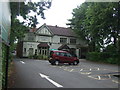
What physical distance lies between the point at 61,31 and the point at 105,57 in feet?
57.2

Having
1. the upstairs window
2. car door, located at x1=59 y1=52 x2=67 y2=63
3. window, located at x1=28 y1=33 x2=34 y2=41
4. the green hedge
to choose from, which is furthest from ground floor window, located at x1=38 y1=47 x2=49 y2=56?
car door, located at x1=59 y1=52 x2=67 y2=63

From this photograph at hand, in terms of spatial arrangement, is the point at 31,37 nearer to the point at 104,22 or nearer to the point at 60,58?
the point at 60,58

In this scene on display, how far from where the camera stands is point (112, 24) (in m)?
24.9

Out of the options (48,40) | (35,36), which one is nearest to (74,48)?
(48,40)

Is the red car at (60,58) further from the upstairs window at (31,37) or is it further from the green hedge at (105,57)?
the upstairs window at (31,37)

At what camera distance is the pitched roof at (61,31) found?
41562 millimetres

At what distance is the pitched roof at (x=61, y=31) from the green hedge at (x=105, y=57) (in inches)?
439

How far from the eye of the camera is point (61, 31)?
142 ft

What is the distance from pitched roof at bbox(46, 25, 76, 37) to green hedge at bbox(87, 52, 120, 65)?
1116cm

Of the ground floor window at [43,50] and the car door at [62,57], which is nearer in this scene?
the car door at [62,57]

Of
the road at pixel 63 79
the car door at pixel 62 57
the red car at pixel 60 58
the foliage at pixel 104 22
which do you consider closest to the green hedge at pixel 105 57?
the foliage at pixel 104 22

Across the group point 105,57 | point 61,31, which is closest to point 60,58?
point 105,57

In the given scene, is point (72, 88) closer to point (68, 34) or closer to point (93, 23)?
point (93, 23)

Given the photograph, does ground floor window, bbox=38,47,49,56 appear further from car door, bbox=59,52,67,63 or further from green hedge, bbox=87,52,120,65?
car door, bbox=59,52,67,63
